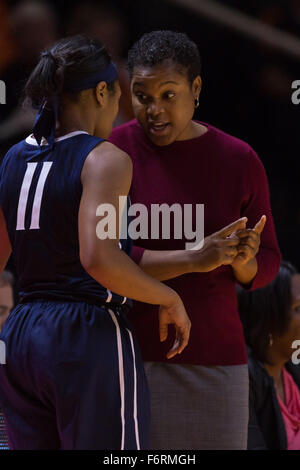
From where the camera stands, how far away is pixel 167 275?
65.7 inches

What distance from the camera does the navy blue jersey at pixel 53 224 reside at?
1.41m

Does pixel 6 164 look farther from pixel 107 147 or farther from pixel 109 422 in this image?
pixel 109 422

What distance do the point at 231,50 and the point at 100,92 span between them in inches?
69.3

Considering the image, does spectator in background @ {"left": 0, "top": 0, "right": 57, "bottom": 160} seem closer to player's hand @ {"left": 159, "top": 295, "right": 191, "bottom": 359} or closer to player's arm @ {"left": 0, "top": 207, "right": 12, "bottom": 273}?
player's arm @ {"left": 0, "top": 207, "right": 12, "bottom": 273}

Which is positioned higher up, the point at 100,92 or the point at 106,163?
the point at 100,92

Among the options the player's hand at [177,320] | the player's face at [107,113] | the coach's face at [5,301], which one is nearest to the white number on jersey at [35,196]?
the player's face at [107,113]

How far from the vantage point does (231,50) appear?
10.3ft

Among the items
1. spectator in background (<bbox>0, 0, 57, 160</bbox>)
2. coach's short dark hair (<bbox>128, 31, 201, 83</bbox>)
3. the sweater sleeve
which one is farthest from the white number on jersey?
spectator in background (<bbox>0, 0, 57, 160</bbox>)

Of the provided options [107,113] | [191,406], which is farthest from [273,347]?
[107,113]

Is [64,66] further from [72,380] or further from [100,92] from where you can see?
[72,380]

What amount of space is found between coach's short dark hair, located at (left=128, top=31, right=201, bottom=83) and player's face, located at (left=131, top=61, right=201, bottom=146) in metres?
0.01

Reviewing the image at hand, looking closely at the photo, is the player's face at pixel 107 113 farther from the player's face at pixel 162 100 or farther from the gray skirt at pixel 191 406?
the gray skirt at pixel 191 406

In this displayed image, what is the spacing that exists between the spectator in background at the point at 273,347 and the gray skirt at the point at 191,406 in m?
0.61

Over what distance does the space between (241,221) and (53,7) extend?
1587 mm
